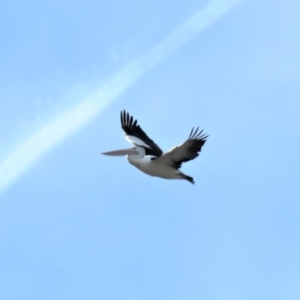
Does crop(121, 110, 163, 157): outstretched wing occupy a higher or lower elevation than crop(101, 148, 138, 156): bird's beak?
higher

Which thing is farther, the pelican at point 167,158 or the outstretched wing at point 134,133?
the outstretched wing at point 134,133

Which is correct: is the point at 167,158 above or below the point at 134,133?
below

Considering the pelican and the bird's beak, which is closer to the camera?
the pelican

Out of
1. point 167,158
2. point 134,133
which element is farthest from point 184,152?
point 134,133

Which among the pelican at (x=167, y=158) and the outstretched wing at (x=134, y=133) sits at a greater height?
the outstretched wing at (x=134, y=133)

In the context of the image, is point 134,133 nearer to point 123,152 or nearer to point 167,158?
point 123,152

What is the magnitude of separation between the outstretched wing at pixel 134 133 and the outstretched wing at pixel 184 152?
11.8 feet

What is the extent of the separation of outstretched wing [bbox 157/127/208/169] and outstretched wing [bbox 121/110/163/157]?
11.8 feet

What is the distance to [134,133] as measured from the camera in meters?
36.2

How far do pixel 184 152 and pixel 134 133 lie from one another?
18.0 ft

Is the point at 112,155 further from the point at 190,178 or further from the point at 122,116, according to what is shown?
the point at 190,178

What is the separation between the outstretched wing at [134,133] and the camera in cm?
3516

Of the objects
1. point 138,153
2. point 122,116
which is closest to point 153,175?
point 138,153

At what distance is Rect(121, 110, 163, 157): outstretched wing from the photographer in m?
35.2
